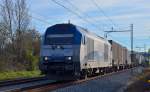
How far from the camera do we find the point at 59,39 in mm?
26469

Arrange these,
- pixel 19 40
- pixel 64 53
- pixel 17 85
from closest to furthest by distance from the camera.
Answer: pixel 17 85, pixel 64 53, pixel 19 40

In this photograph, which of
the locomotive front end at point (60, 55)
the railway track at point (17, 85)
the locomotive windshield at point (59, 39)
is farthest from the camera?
the locomotive windshield at point (59, 39)

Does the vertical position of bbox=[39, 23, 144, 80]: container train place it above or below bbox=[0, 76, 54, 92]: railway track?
above

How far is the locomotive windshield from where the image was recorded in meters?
26.4

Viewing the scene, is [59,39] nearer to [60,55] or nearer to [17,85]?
[60,55]

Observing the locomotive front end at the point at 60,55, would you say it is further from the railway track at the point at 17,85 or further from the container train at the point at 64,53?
the railway track at the point at 17,85

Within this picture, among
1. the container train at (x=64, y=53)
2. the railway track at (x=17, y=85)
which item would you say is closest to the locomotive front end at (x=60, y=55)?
the container train at (x=64, y=53)

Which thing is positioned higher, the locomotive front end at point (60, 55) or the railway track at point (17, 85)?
the locomotive front end at point (60, 55)

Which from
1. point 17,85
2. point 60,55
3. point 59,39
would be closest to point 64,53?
point 60,55

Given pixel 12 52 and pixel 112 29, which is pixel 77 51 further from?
pixel 112 29

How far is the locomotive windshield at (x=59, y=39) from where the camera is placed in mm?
26359

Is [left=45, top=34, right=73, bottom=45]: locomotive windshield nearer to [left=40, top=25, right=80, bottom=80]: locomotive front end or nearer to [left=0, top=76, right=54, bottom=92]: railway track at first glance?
[left=40, top=25, right=80, bottom=80]: locomotive front end

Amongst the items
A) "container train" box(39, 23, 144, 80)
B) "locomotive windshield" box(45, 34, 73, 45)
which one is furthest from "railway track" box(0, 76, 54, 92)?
"locomotive windshield" box(45, 34, 73, 45)

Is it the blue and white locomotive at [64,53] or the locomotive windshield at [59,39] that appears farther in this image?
the locomotive windshield at [59,39]
